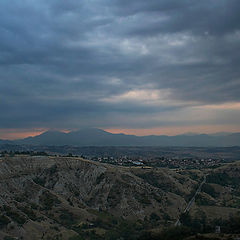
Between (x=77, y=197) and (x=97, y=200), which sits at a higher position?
(x=77, y=197)

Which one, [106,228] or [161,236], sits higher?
[161,236]

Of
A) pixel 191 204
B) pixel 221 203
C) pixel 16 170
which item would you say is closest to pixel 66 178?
pixel 16 170

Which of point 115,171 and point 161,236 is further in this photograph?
point 115,171

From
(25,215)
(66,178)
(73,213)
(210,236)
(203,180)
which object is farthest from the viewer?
(203,180)

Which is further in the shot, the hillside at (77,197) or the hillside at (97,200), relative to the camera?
the hillside at (77,197)

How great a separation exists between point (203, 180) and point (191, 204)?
104ft

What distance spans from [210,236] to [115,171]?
214ft

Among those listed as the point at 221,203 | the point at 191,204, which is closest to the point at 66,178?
the point at 191,204

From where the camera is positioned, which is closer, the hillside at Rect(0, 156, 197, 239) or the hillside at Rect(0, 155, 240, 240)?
the hillside at Rect(0, 155, 240, 240)

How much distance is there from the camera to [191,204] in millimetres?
93438

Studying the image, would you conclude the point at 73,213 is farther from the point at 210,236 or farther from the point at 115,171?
the point at 210,236

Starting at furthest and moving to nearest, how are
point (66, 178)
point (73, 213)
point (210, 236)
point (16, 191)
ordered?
point (66, 178) → point (16, 191) → point (73, 213) → point (210, 236)

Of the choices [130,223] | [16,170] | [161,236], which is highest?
[16,170]

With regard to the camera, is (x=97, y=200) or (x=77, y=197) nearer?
(x=97, y=200)
